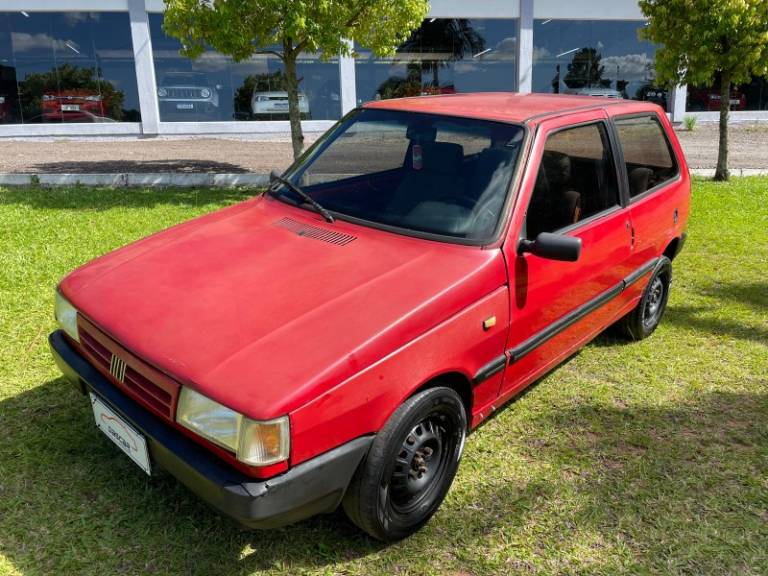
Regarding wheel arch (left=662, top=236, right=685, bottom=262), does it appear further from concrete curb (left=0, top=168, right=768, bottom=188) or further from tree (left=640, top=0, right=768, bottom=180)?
concrete curb (left=0, top=168, right=768, bottom=188)

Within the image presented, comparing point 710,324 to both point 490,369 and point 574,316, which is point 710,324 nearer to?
point 574,316

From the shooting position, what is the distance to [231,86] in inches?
755

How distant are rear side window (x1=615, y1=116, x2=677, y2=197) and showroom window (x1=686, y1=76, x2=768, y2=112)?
2038 cm

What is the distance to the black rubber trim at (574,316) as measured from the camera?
10.0 feet

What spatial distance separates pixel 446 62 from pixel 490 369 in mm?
19339

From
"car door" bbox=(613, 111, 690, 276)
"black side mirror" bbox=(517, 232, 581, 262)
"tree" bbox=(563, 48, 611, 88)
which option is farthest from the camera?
"tree" bbox=(563, 48, 611, 88)

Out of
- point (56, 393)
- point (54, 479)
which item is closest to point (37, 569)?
point (54, 479)

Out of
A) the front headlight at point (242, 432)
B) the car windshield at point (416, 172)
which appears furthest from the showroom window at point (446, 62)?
the front headlight at point (242, 432)

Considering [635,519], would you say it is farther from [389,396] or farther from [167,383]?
[167,383]

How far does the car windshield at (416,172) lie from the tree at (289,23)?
5.02 meters

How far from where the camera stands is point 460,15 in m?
19.8

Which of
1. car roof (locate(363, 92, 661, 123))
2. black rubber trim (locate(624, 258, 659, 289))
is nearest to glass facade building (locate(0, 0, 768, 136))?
car roof (locate(363, 92, 661, 123))

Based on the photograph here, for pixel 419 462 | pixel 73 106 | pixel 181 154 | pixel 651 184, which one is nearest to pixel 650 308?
pixel 651 184

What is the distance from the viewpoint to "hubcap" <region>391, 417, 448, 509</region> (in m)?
2.51
